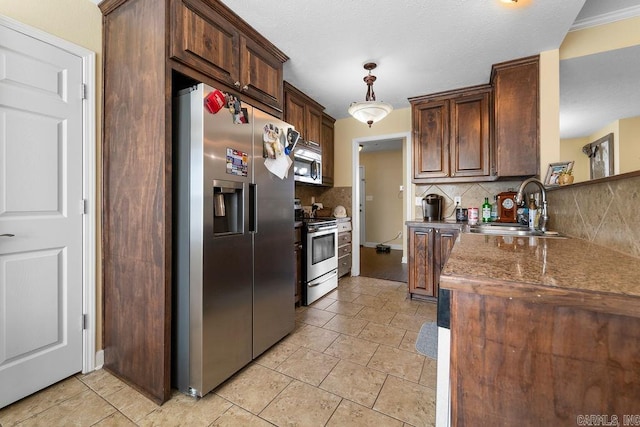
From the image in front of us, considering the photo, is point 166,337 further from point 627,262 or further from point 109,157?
point 627,262

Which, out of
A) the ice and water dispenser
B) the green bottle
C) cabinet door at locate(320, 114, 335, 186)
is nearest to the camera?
the ice and water dispenser

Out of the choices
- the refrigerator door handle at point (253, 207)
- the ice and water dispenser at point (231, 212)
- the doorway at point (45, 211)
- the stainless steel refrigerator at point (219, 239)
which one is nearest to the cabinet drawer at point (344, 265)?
the stainless steel refrigerator at point (219, 239)

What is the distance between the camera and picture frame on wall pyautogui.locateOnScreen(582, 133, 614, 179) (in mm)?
1290

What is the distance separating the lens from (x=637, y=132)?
1205 mm

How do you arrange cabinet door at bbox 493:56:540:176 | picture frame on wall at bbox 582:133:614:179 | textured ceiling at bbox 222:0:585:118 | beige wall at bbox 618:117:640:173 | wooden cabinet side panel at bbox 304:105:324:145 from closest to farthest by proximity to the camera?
beige wall at bbox 618:117:640:173
picture frame on wall at bbox 582:133:614:179
textured ceiling at bbox 222:0:585:118
cabinet door at bbox 493:56:540:176
wooden cabinet side panel at bbox 304:105:324:145

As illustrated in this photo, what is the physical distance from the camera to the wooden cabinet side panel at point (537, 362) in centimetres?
55

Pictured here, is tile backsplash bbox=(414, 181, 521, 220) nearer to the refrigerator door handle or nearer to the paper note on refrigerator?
the paper note on refrigerator

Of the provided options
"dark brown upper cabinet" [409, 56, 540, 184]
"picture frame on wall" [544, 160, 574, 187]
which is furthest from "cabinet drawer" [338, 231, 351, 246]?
"picture frame on wall" [544, 160, 574, 187]

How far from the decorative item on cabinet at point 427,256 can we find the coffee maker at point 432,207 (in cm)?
46

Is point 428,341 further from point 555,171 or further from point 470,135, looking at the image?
point 470,135

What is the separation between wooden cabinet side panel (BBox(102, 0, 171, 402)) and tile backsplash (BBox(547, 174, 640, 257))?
204 cm

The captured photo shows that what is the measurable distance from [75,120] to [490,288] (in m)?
2.30

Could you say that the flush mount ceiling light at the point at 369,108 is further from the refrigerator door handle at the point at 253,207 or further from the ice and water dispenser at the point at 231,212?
the ice and water dispenser at the point at 231,212

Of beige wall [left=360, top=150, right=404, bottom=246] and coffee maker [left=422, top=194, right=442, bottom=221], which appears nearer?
coffee maker [left=422, top=194, right=442, bottom=221]
